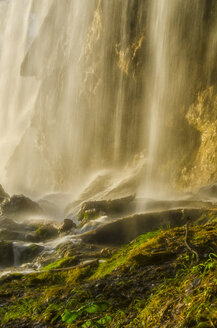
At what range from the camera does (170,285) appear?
282 centimetres

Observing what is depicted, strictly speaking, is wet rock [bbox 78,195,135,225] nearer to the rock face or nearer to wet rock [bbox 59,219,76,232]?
wet rock [bbox 59,219,76,232]

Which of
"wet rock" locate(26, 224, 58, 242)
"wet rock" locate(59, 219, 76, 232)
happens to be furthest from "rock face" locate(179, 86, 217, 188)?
"wet rock" locate(26, 224, 58, 242)

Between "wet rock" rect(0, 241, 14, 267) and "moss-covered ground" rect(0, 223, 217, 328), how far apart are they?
24.7 feet

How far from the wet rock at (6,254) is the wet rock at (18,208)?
8.18 meters

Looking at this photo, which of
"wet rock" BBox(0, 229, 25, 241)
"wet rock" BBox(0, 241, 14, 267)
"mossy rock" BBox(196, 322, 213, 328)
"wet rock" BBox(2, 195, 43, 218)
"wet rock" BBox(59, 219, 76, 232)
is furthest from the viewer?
"wet rock" BBox(2, 195, 43, 218)

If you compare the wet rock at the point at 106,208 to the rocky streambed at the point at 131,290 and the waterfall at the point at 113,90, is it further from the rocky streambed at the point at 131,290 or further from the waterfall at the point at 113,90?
the rocky streambed at the point at 131,290

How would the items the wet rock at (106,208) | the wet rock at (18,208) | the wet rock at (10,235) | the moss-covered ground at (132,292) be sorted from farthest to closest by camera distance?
the wet rock at (18,208) < the wet rock at (106,208) < the wet rock at (10,235) < the moss-covered ground at (132,292)

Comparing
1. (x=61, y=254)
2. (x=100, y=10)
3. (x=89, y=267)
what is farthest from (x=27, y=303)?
(x=100, y=10)

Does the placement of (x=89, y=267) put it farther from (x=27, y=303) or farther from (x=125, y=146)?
(x=125, y=146)

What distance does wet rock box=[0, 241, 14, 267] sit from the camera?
1137cm

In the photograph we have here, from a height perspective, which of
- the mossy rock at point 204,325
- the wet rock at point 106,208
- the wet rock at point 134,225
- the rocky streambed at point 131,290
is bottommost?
the wet rock at point 106,208

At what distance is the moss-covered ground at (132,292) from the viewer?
7.19 feet

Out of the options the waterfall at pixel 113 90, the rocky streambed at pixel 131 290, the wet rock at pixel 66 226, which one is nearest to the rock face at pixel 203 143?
the waterfall at pixel 113 90

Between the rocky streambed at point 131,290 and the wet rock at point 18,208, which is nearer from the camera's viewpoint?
the rocky streambed at point 131,290
